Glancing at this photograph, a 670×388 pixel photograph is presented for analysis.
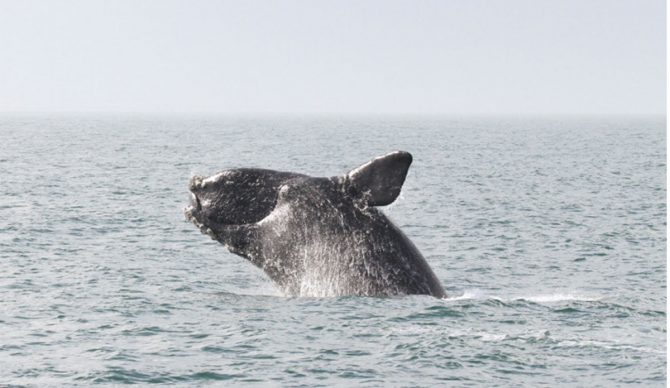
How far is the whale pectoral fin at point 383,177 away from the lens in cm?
1970

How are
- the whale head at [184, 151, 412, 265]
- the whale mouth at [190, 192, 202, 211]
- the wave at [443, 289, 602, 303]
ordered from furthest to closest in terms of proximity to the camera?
the wave at [443, 289, 602, 303]
the whale mouth at [190, 192, 202, 211]
the whale head at [184, 151, 412, 265]

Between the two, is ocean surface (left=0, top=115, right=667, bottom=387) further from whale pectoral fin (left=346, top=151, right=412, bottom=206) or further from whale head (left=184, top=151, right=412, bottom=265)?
whale pectoral fin (left=346, top=151, right=412, bottom=206)

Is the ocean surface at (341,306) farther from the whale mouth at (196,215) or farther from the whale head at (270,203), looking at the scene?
the whale mouth at (196,215)

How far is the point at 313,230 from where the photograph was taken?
68.7ft

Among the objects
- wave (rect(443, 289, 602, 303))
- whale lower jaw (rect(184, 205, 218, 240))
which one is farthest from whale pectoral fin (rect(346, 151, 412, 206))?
wave (rect(443, 289, 602, 303))

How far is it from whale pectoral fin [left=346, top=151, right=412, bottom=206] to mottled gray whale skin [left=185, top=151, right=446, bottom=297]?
0.03m

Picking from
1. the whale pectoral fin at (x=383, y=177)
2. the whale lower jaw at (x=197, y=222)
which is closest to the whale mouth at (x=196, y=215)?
the whale lower jaw at (x=197, y=222)

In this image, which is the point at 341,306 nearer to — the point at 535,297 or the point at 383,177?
the point at 383,177

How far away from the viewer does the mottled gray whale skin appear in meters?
20.8

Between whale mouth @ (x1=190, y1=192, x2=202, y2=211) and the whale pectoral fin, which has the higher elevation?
the whale pectoral fin

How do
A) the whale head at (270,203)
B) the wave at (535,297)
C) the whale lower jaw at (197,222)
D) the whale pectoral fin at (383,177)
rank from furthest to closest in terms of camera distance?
the wave at (535,297), the whale lower jaw at (197,222), the whale head at (270,203), the whale pectoral fin at (383,177)

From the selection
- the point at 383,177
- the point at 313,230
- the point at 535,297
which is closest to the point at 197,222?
the point at 313,230

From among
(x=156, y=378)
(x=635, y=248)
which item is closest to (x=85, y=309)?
(x=156, y=378)

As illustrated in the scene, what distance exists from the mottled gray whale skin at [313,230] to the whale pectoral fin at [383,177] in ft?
0.11
